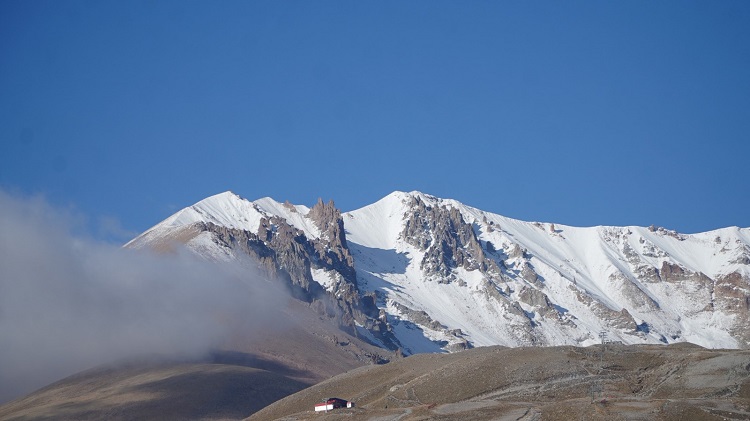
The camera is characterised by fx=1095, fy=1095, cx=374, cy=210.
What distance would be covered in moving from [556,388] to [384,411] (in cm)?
2597

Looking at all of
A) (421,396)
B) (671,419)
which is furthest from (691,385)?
(421,396)

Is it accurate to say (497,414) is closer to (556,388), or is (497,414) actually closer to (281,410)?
(556,388)

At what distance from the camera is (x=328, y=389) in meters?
179

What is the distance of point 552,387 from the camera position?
150625 mm

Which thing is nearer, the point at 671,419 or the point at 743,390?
the point at 671,419

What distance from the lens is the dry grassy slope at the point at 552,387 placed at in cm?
12488

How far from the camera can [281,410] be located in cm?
17162

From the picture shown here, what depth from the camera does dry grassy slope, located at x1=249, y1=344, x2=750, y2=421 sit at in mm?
124875

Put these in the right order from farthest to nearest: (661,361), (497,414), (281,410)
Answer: (281,410) < (661,361) < (497,414)

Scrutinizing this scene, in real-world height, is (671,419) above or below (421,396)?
below

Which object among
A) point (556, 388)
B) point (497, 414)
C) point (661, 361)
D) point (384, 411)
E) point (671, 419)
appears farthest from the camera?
point (661, 361)

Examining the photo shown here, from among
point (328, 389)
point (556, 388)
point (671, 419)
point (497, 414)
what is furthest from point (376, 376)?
point (671, 419)

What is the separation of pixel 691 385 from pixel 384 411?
4041 cm

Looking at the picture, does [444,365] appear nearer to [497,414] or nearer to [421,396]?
[421,396]
